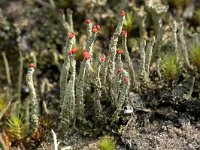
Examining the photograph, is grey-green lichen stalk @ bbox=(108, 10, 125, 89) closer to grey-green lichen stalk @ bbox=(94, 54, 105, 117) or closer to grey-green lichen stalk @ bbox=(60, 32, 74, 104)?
A: grey-green lichen stalk @ bbox=(94, 54, 105, 117)

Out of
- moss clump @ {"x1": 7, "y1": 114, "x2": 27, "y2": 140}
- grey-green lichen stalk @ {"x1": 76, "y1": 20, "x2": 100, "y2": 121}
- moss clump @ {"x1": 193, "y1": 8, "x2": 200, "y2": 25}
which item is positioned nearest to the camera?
grey-green lichen stalk @ {"x1": 76, "y1": 20, "x2": 100, "y2": 121}

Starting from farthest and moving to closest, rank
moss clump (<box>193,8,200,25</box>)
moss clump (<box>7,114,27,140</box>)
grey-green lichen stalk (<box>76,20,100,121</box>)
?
moss clump (<box>193,8,200,25</box>)
moss clump (<box>7,114,27,140</box>)
grey-green lichen stalk (<box>76,20,100,121</box>)

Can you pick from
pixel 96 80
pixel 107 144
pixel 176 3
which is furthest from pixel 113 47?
pixel 176 3

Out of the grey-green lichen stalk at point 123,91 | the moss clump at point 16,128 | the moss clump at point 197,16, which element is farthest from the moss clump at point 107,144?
the moss clump at point 197,16

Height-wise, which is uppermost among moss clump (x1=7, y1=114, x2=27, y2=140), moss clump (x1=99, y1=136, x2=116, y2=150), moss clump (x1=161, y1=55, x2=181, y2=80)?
moss clump (x1=161, y1=55, x2=181, y2=80)

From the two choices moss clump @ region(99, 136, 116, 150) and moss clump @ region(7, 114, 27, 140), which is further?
moss clump @ region(7, 114, 27, 140)

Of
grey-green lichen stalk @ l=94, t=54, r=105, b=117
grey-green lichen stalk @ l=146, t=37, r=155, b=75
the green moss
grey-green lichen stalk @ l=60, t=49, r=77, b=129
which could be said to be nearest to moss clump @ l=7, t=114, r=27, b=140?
grey-green lichen stalk @ l=60, t=49, r=77, b=129

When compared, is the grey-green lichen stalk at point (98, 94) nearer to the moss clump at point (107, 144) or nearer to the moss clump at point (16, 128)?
the moss clump at point (107, 144)

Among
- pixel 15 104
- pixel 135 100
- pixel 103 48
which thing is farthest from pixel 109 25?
pixel 15 104
